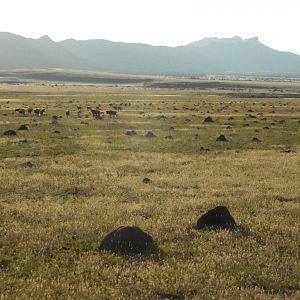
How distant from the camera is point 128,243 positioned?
54.1 feet

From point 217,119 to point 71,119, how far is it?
21199 mm

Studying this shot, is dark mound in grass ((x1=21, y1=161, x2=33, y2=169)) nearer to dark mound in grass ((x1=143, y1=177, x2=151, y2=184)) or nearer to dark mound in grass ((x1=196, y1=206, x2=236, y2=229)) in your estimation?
dark mound in grass ((x1=143, y1=177, x2=151, y2=184))

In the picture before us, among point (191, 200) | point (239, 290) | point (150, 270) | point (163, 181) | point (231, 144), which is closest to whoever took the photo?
point (239, 290)

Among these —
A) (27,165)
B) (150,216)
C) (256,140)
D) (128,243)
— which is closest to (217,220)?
(150,216)

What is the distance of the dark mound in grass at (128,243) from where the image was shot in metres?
16.4

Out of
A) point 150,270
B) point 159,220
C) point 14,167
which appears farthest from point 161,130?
point 150,270

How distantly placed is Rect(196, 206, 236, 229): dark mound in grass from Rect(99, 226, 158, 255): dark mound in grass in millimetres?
3226

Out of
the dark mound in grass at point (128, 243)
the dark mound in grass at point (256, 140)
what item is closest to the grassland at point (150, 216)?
the dark mound in grass at point (128, 243)

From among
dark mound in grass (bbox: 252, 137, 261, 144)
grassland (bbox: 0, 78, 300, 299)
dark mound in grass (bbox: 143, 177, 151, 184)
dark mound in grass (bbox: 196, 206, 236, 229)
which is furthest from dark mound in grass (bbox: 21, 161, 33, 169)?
dark mound in grass (bbox: 252, 137, 261, 144)

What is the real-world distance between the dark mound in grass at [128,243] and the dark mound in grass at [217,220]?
10.6 ft

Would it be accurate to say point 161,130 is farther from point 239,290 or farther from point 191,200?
point 239,290

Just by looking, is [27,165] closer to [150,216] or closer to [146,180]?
[146,180]

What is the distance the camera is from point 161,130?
53938 millimetres

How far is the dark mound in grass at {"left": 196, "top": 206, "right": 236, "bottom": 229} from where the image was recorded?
62.8 ft
